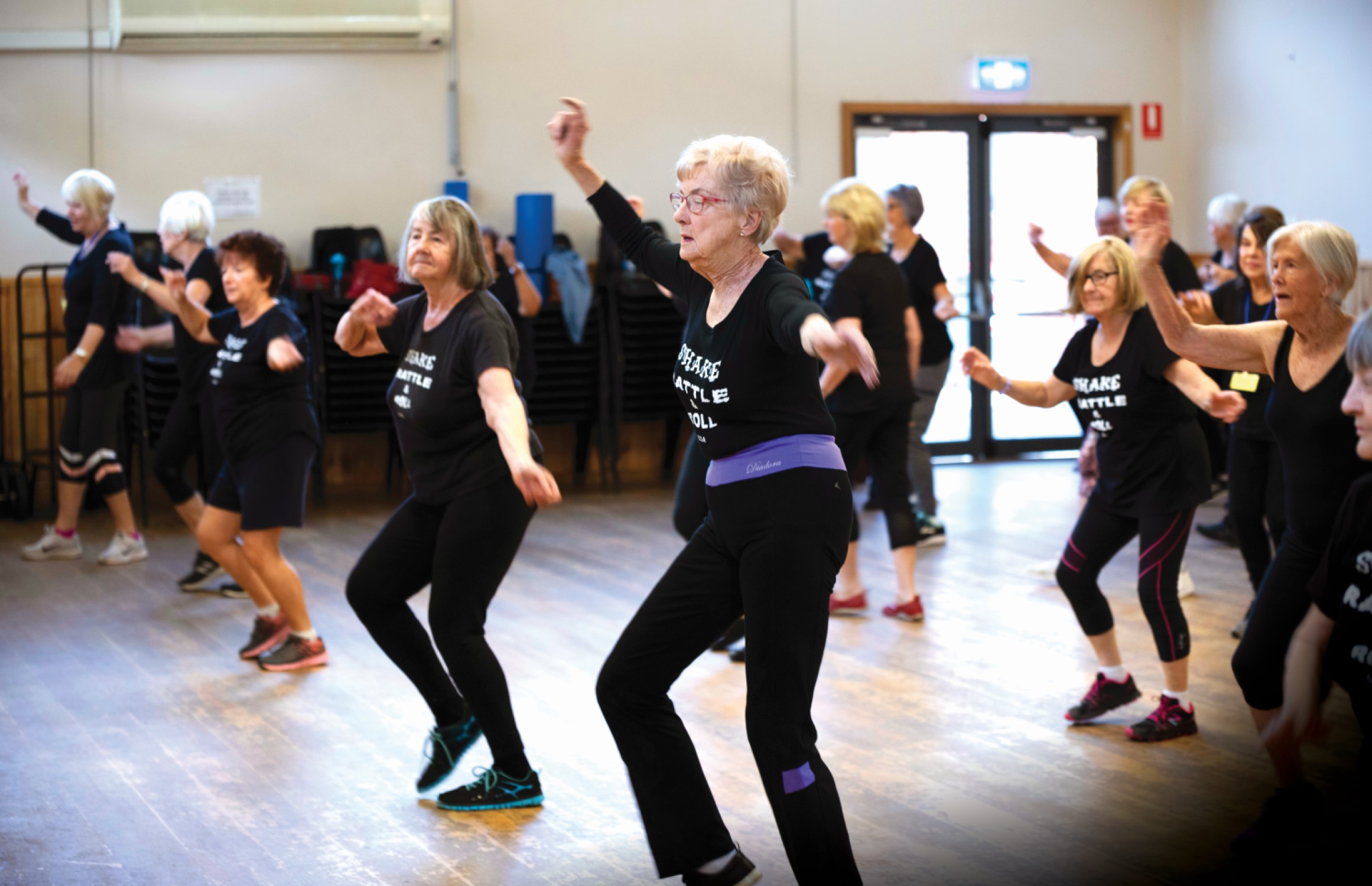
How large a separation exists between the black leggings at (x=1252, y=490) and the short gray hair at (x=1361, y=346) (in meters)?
2.30

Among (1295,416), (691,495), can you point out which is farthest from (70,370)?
(1295,416)

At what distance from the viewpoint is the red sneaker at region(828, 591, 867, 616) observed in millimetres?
5340

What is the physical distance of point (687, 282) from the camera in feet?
8.95

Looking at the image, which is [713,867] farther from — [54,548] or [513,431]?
[54,548]

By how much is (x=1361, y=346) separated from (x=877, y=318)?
3043 mm

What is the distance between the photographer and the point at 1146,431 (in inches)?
147

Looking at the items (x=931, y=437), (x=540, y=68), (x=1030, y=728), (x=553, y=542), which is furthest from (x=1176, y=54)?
(x=1030, y=728)

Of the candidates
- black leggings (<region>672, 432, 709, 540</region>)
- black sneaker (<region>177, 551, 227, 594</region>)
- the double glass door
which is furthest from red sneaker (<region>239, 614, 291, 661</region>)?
the double glass door

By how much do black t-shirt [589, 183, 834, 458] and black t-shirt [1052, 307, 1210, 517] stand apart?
1582mm

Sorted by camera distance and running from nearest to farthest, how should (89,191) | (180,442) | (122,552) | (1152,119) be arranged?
(180,442) < (89,191) < (122,552) < (1152,119)

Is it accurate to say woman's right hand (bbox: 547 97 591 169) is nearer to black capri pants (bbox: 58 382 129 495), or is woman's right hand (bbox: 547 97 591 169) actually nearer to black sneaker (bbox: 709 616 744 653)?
black sneaker (bbox: 709 616 744 653)

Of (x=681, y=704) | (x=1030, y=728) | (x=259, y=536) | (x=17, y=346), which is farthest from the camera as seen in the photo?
(x=17, y=346)

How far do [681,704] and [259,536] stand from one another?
1581 millimetres

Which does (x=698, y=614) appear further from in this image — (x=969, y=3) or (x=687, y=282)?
(x=969, y=3)
